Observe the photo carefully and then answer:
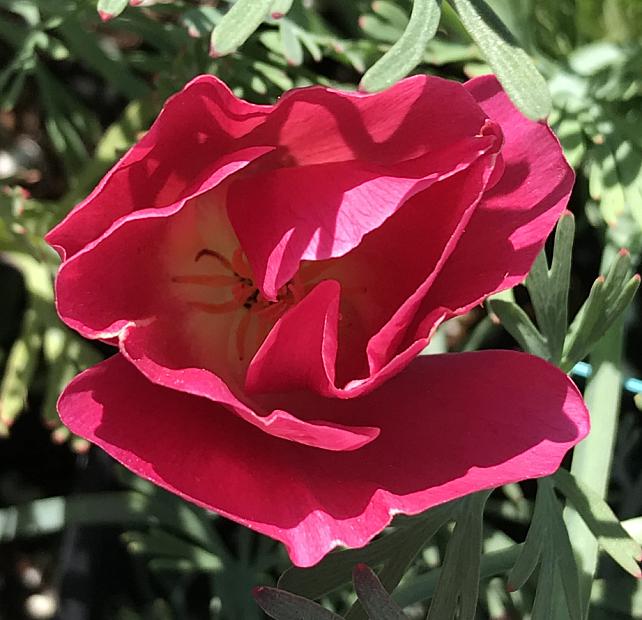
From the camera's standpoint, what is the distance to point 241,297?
0.56 metres

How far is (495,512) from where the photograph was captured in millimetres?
906

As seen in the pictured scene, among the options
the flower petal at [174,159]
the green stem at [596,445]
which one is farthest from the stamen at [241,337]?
the green stem at [596,445]

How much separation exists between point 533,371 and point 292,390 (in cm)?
13

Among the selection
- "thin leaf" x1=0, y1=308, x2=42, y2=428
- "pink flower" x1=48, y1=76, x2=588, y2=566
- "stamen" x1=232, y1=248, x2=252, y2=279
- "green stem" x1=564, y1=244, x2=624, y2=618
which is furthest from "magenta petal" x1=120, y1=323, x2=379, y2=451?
"thin leaf" x1=0, y1=308, x2=42, y2=428

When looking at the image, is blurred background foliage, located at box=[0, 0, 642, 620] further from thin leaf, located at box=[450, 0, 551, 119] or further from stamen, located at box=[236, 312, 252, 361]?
stamen, located at box=[236, 312, 252, 361]

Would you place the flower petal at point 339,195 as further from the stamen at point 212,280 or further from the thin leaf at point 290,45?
the thin leaf at point 290,45

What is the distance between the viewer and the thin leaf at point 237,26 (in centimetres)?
48

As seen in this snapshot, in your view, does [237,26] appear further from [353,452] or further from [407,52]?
[353,452]

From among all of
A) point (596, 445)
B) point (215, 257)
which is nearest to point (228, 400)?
point (215, 257)

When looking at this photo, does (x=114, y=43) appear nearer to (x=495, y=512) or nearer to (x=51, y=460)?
(x=51, y=460)

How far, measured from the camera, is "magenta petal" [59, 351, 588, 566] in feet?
1.48

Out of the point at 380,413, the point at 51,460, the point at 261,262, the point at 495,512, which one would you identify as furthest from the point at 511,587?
the point at 51,460

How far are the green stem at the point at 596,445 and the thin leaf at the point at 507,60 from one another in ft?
0.80

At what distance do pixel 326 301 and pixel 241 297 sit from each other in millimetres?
104
